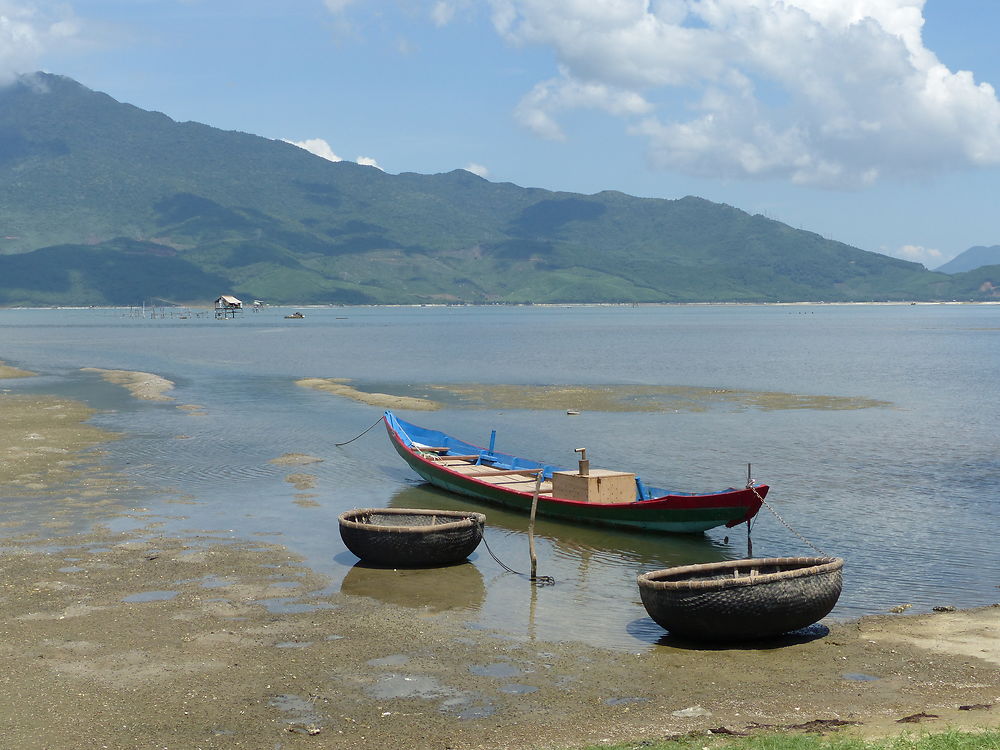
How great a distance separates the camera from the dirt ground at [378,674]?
13.4 meters

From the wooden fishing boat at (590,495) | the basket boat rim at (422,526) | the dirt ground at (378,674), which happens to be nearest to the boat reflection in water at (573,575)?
the wooden fishing boat at (590,495)

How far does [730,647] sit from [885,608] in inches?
172

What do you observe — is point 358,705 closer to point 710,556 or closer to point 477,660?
point 477,660

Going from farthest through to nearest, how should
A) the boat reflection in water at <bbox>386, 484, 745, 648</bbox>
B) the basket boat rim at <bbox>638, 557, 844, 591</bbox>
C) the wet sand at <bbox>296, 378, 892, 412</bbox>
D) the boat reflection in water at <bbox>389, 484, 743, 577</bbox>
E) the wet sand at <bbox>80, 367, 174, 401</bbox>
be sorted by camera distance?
the wet sand at <bbox>80, 367, 174, 401</bbox>, the wet sand at <bbox>296, 378, 892, 412</bbox>, the boat reflection in water at <bbox>389, 484, 743, 577</bbox>, the boat reflection in water at <bbox>386, 484, 745, 648</bbox>, the basket boat rim at <bbox>638, 557, 844, 591</bbox>

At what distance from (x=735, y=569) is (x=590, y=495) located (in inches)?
337

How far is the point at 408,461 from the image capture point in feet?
115

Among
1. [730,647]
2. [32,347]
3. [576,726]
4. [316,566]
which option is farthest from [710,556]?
[32,347]

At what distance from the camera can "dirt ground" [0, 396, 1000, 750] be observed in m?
13.4

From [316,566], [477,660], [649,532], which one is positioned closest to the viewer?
[477,660]

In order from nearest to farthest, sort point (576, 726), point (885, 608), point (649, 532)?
point (576, 726) → point (885, 608) → point (649, 532)

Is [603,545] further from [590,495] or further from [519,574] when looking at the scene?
[519,574]

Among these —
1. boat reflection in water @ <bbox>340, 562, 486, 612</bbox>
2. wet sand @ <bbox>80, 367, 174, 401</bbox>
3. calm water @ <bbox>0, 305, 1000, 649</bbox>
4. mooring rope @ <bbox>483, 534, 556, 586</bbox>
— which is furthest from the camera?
wet sand @ <bbox>80, 367, 174, 401</bbox>

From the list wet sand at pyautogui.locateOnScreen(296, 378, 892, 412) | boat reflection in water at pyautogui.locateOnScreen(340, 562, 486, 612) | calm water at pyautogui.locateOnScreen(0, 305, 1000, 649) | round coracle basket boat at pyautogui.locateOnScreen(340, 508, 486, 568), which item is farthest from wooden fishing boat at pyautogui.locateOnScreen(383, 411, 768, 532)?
wet sand at pyautogui.locateOnScreen(296, 378, 892, 412)

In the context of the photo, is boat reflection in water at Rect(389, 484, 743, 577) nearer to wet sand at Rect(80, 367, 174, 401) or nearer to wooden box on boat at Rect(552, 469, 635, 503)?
wooden box on boat at Rect(552, 469, 635, 503)
